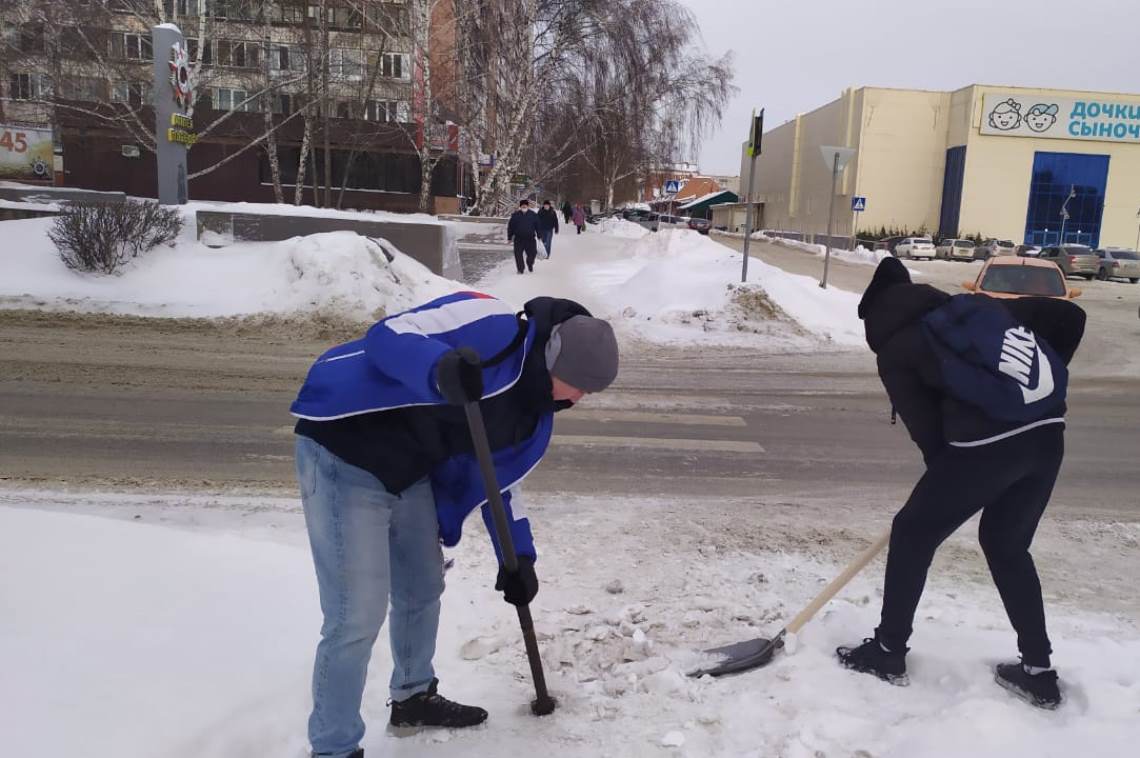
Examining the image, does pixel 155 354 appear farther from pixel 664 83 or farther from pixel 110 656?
pixel 664 83

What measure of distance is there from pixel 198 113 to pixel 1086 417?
3642 centimetres

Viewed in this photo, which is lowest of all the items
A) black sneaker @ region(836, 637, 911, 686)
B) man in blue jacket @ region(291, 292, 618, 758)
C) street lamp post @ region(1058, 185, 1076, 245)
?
black sneaker @ region(836, 637, 911, 686)

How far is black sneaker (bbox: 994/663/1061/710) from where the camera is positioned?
3000 millimetres

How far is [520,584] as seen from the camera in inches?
105

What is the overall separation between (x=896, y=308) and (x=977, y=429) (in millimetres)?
494

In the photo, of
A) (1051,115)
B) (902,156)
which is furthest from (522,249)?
(1051,115)

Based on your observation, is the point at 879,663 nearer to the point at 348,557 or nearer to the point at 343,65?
the point at 348,557

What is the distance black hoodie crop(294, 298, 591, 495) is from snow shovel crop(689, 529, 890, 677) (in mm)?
1390

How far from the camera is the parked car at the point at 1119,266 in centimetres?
3266

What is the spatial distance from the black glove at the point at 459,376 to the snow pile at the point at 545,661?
1.33 m

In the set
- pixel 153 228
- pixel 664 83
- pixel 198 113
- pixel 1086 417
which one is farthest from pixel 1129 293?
pixel 198 113

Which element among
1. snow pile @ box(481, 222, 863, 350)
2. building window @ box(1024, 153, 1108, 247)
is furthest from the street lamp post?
snow pile @ box(481, 222, 863, 350)

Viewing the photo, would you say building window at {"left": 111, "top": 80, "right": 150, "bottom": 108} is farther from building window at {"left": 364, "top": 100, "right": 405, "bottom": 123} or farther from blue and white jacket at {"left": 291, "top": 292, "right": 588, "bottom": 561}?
blue and white jacket at {"left": 291, "top": 292, "right": 588, "bottom": 561}

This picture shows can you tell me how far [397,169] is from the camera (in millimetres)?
39531
